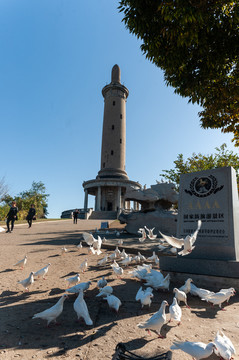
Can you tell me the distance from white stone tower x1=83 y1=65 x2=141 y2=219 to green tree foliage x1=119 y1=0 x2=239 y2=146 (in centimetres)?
3378

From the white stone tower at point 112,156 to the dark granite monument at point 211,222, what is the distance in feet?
118

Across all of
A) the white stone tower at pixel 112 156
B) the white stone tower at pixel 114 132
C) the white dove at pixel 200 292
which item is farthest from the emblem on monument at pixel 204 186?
the white stone tower at pixel 114 132

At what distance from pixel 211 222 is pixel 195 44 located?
601cm

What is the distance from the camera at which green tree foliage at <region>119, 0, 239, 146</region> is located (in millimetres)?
5879

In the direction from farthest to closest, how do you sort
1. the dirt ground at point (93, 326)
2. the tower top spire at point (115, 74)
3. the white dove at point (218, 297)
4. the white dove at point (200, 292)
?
the tower top spire at point (115, 74), the white dove at point (200, 292), the white dove at point (218, 297), the dirt ground at point (93, 326)

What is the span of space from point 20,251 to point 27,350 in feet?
19.6

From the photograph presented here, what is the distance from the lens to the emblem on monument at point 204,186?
17.3 ft

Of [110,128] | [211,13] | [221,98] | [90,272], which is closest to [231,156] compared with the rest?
[221,98]

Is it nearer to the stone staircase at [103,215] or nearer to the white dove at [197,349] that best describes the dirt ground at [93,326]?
the white dove at [197,349]

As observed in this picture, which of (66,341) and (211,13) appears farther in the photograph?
(211,13)

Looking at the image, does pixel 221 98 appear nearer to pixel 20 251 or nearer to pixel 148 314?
pixel 148 314

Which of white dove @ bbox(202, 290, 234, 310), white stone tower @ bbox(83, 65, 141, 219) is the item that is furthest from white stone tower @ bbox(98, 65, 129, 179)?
white dove @ bbox(202, 290, 234, 310)

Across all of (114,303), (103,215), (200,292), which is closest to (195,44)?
(200,292)

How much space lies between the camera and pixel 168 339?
237 centimetres
